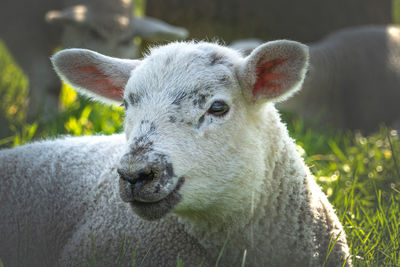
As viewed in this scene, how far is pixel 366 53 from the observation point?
8047 mm

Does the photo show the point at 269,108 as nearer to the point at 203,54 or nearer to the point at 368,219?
the point at 203,54

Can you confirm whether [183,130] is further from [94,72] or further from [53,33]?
[53,33]

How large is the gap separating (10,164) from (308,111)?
4.92 meters

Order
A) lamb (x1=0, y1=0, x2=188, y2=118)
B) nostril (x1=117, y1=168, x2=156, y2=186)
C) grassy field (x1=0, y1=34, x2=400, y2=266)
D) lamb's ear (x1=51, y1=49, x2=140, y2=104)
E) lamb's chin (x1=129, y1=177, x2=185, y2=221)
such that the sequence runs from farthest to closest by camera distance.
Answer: lamb (x1=0, y1=0, x2=188, y2=118)
grassy field (x1=0, y1=34, x2=400, y2=266)
lamb's ear (x1=51, y1=49, x2=140, y2=104)
lamb's chin (x1=129, y1=177, x2=185, y2=221)
nostril (x1=117, y1=168, x2=156, y2=186)

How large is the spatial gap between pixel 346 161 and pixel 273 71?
2.45 m

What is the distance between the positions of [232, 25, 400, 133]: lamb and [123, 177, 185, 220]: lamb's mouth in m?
4.98

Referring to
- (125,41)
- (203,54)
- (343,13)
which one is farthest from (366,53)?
(203,54)

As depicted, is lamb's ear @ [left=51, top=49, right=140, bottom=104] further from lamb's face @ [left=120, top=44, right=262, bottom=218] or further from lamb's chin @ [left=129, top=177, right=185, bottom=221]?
lamb's chin @ [left=129, top=177, right=185, bottom=221]

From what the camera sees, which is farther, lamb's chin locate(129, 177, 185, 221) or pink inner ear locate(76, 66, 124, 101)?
pink inner ear locate(76, 66, 124, 101)

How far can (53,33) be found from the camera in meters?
7.47

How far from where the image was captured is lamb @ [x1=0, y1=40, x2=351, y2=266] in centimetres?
269

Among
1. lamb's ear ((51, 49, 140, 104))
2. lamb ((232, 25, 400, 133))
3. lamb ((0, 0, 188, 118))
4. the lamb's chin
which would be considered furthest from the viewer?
lamb ((232, 25, 400, 133))

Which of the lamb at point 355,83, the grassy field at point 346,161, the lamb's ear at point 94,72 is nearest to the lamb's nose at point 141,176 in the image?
the lamb's ear at point 94,72

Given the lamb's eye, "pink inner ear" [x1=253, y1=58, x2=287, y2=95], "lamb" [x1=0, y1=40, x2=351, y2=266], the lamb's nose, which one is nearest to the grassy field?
"lamb" [x1=0, y1=40, x2=351, y2=266]
